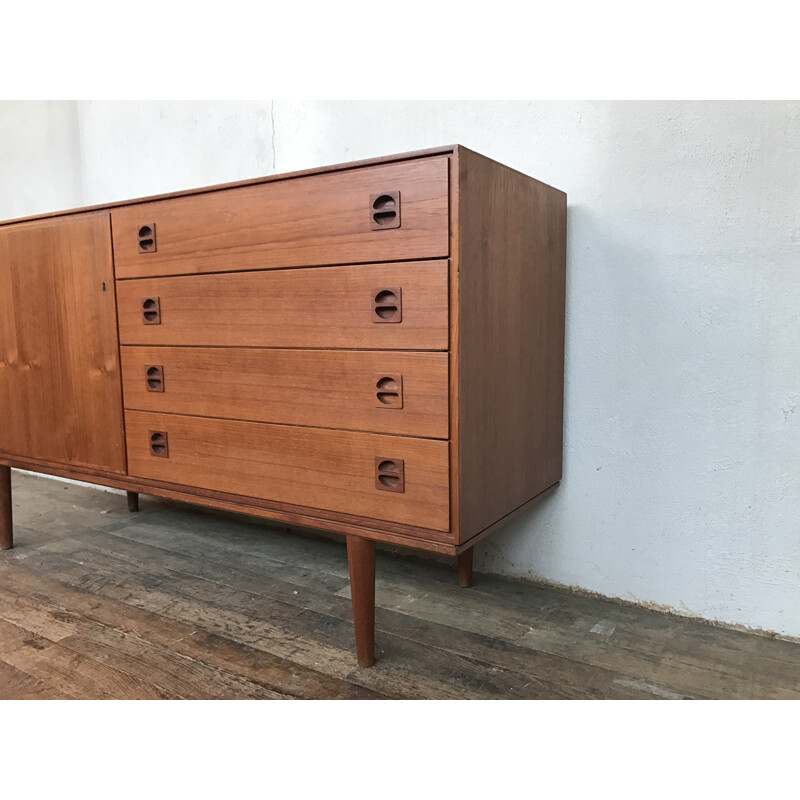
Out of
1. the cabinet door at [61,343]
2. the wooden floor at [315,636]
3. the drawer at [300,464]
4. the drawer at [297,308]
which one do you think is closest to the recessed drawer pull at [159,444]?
the drawer at [300,464]

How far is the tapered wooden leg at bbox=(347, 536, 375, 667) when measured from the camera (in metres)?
1.26

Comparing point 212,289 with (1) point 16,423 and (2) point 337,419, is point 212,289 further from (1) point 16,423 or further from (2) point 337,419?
(1) point 16,423

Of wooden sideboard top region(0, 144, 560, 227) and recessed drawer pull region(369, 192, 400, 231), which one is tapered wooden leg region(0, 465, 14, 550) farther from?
recessed drawer pull region(369, 192, 400, 231)

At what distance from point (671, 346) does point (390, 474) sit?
0.67 meters

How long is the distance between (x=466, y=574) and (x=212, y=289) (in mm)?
863

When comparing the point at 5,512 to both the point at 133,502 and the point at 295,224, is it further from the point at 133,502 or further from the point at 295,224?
the point at 295,224

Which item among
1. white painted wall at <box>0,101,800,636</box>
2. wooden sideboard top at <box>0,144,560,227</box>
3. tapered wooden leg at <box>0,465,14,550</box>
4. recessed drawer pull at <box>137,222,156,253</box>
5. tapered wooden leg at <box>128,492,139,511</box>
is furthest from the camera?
tapered wooden leg at <box>128,492,139,511</box>

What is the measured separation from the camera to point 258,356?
136cm

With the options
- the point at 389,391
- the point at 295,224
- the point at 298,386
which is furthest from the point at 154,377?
the point at 389,391

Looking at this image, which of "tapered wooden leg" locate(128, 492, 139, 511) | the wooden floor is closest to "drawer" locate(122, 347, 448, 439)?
the wooden floor

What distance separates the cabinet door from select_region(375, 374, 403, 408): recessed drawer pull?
72cm

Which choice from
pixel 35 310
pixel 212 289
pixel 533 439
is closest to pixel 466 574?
pixel 533 439

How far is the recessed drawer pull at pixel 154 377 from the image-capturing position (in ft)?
4.99

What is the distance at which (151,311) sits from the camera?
1.52 metres
